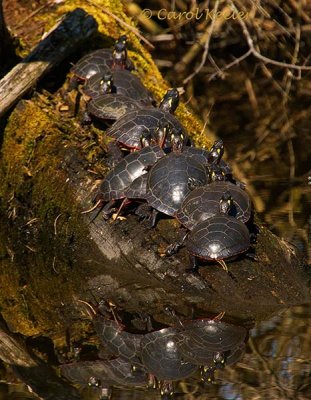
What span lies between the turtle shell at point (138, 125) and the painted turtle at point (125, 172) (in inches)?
10.2

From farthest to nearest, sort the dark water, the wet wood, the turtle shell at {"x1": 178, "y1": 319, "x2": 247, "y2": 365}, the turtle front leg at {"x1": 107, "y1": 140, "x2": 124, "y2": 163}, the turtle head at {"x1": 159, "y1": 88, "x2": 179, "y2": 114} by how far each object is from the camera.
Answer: the wet wood → the turtle head at {"x1": 159, "y1": 88, "x2": 179, "y2": 114} → the turtle front leg at {"x1": 107, "y1": 140, "x2": 124, "y2": 163} → the turtle shell at {"x1": 178, "y1": 319, "x2": 247, "y2": 365} → the dark water

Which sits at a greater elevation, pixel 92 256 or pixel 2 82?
pixel 2 82

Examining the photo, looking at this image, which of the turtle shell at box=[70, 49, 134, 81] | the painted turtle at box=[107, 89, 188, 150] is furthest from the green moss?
the painted turtle at box=[107, 89, 188, 150]

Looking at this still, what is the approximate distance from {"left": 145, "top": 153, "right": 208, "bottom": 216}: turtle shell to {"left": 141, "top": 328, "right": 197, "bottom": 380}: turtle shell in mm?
1030

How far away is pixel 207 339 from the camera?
577 centimetres

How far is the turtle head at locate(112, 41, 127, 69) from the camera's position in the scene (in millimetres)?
8648

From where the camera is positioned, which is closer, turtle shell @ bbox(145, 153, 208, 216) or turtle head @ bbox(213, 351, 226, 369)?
turtle head @ bbox(213, 351, 226, 369)

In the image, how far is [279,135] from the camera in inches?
424

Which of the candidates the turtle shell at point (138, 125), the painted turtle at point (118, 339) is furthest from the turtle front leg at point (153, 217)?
the painted turtle at point (118, 339)

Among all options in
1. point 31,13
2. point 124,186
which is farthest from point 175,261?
point 31,13

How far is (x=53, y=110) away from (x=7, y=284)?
1957mm

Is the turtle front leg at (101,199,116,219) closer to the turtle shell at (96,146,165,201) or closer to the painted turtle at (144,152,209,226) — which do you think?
the turtle shell at (96,146,165,201)

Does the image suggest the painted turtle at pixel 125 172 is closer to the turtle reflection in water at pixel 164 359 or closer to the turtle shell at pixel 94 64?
the turtle reflection in water at pixel 164 359

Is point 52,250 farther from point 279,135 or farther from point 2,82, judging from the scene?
point 279,135
